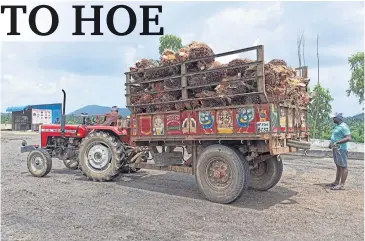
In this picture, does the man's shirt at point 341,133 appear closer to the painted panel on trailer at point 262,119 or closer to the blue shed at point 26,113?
the painted panel on trailer at point 262,119

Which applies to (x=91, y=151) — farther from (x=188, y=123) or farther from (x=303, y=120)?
(x=303, y=120)

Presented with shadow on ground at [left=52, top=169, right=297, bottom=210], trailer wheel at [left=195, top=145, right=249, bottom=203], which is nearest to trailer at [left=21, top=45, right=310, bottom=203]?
trailer wheel at [left=195, top=145, right=249, bottom=203]

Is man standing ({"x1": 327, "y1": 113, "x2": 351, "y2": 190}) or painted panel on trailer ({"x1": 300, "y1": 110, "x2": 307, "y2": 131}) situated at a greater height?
painted panel on trailer ({"x1": 300, "y1": 110, "x2": 307, "y2": 131})

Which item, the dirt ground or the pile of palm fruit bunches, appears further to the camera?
the pile of palm fruit bunches

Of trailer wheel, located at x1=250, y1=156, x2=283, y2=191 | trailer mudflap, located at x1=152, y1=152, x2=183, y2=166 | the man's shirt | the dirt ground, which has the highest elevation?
the man's shirt

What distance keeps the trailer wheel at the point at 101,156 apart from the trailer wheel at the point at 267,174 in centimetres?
334

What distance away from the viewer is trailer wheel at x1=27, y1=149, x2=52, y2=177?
32.2 feet

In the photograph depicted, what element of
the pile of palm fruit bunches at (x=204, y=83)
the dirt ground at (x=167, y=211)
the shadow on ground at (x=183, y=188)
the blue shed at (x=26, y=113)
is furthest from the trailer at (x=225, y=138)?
the blue shed at (x=26, y=113)

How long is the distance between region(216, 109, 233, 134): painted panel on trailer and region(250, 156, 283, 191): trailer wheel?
1.82 meters

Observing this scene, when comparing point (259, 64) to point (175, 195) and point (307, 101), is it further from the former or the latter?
point (175, 195)

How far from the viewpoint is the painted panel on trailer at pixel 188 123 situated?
7.32m

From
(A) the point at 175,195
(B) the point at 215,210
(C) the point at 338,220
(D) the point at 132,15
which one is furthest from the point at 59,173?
(C) the point at 338,220

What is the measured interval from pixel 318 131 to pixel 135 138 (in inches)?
717

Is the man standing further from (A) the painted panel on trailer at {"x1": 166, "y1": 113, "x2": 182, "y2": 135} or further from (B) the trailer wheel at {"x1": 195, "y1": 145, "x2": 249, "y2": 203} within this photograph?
(A) the painted panel on trailer at {"x1": 166, "y1": 113, "x2": 182, "y2": 135}
